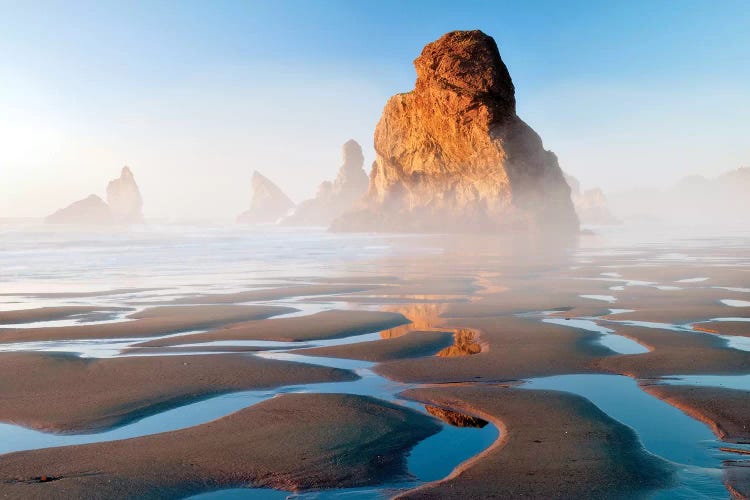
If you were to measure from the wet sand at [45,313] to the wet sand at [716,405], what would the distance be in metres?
9.48

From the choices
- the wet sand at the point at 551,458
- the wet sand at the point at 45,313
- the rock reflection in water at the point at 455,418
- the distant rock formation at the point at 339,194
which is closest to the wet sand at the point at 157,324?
the wet sand at the point at 45,313

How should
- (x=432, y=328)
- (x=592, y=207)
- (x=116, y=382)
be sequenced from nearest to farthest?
(x=116, y=382) → (x=432, y=328) → (x=592, y=207)

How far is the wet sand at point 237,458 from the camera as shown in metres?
3.94

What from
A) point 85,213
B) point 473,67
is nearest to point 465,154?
point 473,67

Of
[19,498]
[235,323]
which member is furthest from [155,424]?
[235,323]

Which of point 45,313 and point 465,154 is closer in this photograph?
point 45,313

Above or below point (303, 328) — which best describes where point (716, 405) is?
below

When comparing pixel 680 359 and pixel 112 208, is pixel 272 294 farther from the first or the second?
pixel 112 208

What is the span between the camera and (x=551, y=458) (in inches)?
172

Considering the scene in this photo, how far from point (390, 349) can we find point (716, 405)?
153 inches

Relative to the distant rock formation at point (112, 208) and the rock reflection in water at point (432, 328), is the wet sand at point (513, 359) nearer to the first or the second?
the rock reflection in water at point (432, 328)

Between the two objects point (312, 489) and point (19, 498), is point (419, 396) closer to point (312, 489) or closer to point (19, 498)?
point (312, 489)

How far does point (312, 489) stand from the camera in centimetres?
394

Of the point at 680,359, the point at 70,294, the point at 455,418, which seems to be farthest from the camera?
the point at 70,294
